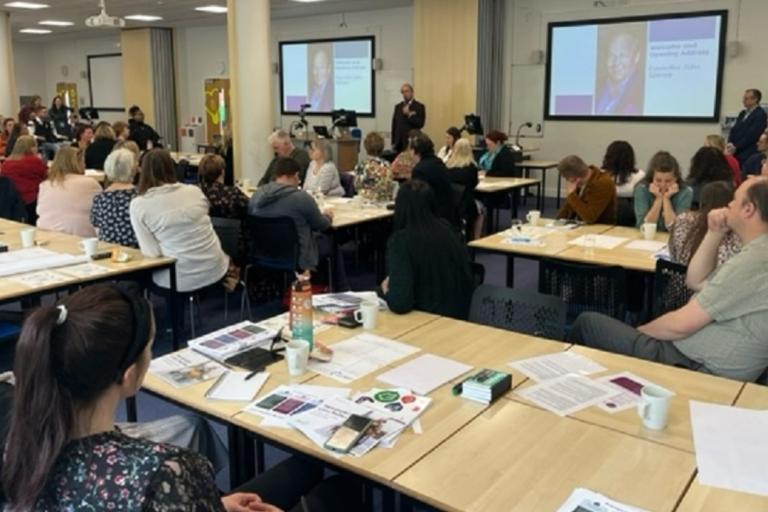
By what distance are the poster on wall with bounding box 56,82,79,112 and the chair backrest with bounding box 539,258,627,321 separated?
17.6m

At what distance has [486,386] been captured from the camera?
2.15m

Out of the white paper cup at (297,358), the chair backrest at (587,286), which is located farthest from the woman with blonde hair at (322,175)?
the white paper cup at (297,358)

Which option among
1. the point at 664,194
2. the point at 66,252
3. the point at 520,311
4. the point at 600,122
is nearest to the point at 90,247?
the point at 66,252

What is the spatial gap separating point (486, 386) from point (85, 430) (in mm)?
1175

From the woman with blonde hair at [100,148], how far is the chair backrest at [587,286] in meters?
6.53

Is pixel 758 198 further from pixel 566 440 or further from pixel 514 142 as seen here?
pixel 514 142

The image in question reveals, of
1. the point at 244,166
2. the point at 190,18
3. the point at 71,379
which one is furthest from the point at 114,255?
the point at 190,18

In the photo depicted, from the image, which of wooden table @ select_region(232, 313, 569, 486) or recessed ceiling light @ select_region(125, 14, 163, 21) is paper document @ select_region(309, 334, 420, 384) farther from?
recessed ceiling light @ select_region(125, 14, 163, 21)

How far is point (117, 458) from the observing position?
51.8 inches

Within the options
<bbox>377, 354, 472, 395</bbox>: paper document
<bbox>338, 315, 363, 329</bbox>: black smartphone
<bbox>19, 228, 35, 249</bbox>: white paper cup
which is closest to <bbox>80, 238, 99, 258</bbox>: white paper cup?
<bbox>19, 228, 35, 249</bbox>: white paper cup

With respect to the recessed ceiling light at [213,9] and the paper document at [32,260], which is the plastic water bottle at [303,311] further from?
the recessed ceiling light at [213,9]

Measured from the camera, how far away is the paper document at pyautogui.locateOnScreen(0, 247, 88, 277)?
3.75 metres

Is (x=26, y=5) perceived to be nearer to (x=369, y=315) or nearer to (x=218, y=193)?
(x=218, y=193)

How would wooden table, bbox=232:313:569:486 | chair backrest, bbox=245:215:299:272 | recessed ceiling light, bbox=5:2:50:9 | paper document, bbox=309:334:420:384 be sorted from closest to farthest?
1. wooden table, bbox=232:313:569:486
2. paper document, bbox=309:334:420:384
3. chair backrest, bbox=245:215:299:272
4. recessed ceiling light, bbox=5:2:50:9
